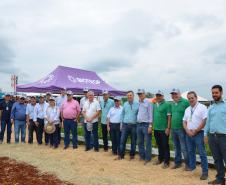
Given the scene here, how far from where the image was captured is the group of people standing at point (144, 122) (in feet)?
21.8

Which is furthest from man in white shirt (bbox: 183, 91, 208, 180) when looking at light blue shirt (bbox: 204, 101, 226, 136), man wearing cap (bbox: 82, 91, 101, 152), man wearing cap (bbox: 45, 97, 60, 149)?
man wearing cap (bbox: 45, 97, 60, 149)

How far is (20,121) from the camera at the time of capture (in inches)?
501

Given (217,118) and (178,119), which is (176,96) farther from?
(217,118)

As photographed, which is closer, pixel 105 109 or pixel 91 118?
pixel 91 118

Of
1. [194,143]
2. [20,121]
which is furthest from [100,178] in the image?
[20,121]

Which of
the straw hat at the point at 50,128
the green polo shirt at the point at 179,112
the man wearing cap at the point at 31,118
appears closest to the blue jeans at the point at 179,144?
the green polo shirt at the point at 179,112

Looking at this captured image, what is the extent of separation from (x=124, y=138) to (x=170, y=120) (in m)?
1.70

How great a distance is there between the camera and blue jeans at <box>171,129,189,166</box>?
26.2ft

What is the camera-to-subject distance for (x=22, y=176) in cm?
727

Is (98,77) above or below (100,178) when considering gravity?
above

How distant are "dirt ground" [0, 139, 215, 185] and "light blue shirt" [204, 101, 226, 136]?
1157mm

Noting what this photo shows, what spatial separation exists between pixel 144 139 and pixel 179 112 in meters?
1.64

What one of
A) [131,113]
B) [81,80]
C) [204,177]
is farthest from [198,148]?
[81,80]

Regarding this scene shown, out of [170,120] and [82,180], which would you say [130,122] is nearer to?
[170,120]
